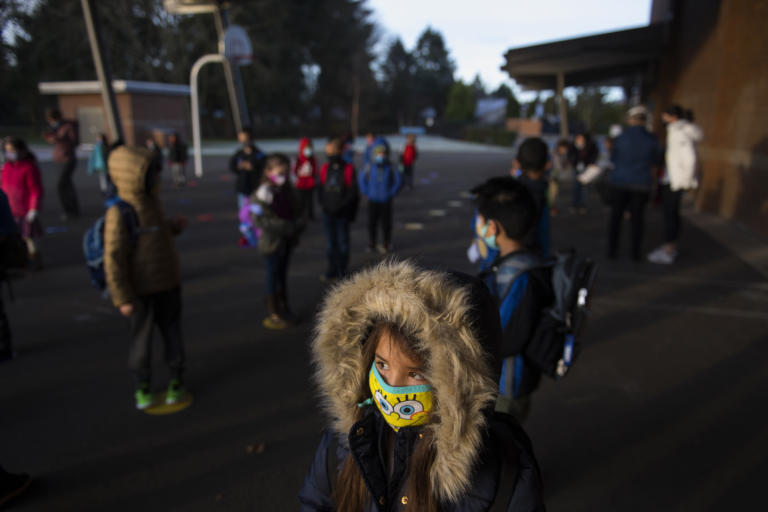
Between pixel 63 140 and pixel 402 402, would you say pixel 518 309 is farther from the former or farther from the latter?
pixel 63 140

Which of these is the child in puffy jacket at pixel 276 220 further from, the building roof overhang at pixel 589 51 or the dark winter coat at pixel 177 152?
the dark winter coat at pixel 177 152

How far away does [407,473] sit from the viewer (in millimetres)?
1451

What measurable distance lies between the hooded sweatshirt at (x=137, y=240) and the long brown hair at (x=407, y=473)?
2417 mm

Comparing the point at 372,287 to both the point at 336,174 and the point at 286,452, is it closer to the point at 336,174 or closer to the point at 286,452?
the point at 286,452

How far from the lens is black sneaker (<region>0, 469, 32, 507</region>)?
274cm

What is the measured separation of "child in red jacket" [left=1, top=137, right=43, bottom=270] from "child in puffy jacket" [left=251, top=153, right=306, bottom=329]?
346 cm

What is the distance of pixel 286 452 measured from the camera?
325cm

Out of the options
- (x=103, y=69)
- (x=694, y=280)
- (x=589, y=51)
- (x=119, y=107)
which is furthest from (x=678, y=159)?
(x=119, y=107)

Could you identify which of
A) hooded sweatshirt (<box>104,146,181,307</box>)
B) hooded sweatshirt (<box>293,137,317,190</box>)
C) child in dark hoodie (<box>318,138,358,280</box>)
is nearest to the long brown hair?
hooded sweatshirt (<box>104,146,181,307</box>)

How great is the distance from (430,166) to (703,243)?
638 inches

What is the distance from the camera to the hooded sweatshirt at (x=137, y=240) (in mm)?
3324

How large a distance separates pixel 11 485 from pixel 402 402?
2.57 meters

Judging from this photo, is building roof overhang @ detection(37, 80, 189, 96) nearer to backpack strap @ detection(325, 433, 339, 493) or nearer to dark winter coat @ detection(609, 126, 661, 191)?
dark winter coat @ detection(609, 126, 661, 191)

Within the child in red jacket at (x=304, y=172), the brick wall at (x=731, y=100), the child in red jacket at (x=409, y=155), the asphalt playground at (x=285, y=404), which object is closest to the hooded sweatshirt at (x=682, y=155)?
the asphalt playground at (x=285, y=404)
